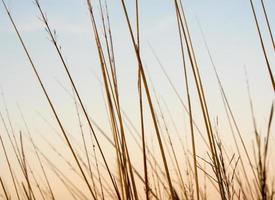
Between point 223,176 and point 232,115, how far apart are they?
549 millimetres

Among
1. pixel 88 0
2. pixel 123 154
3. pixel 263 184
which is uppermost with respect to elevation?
pixel 88 0

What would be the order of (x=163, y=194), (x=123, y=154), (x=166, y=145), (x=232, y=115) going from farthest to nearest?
(x=163, y=194) < (x=166, y=145) < (x=232, y=115) < (x=123, y=154)

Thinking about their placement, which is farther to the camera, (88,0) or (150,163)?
(150,163)

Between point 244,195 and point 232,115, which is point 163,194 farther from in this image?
point 232,115

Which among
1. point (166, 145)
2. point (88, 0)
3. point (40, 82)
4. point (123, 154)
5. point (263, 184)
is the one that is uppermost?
point (88, 0)

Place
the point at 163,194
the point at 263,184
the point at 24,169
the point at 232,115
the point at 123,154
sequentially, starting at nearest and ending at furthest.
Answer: the point at 263,184 → the point at 123,154 → the point at 24,169 → the point at 232,115 → the point at 163,194

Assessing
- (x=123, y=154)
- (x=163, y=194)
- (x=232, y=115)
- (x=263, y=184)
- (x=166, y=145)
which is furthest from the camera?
(x=163, y=194)

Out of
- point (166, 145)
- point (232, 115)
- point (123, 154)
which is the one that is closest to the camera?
point (123, 154)

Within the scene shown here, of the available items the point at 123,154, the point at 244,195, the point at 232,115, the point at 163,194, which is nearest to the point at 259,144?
the point at 123,154

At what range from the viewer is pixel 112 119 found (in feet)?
3.40

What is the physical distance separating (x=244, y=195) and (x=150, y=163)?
0.46 metres

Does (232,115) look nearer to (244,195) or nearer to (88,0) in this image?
(244,195)

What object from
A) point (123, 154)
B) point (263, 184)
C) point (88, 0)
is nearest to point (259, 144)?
point (263, 184)

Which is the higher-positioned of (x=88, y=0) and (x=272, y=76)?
(x=88, y=0)
